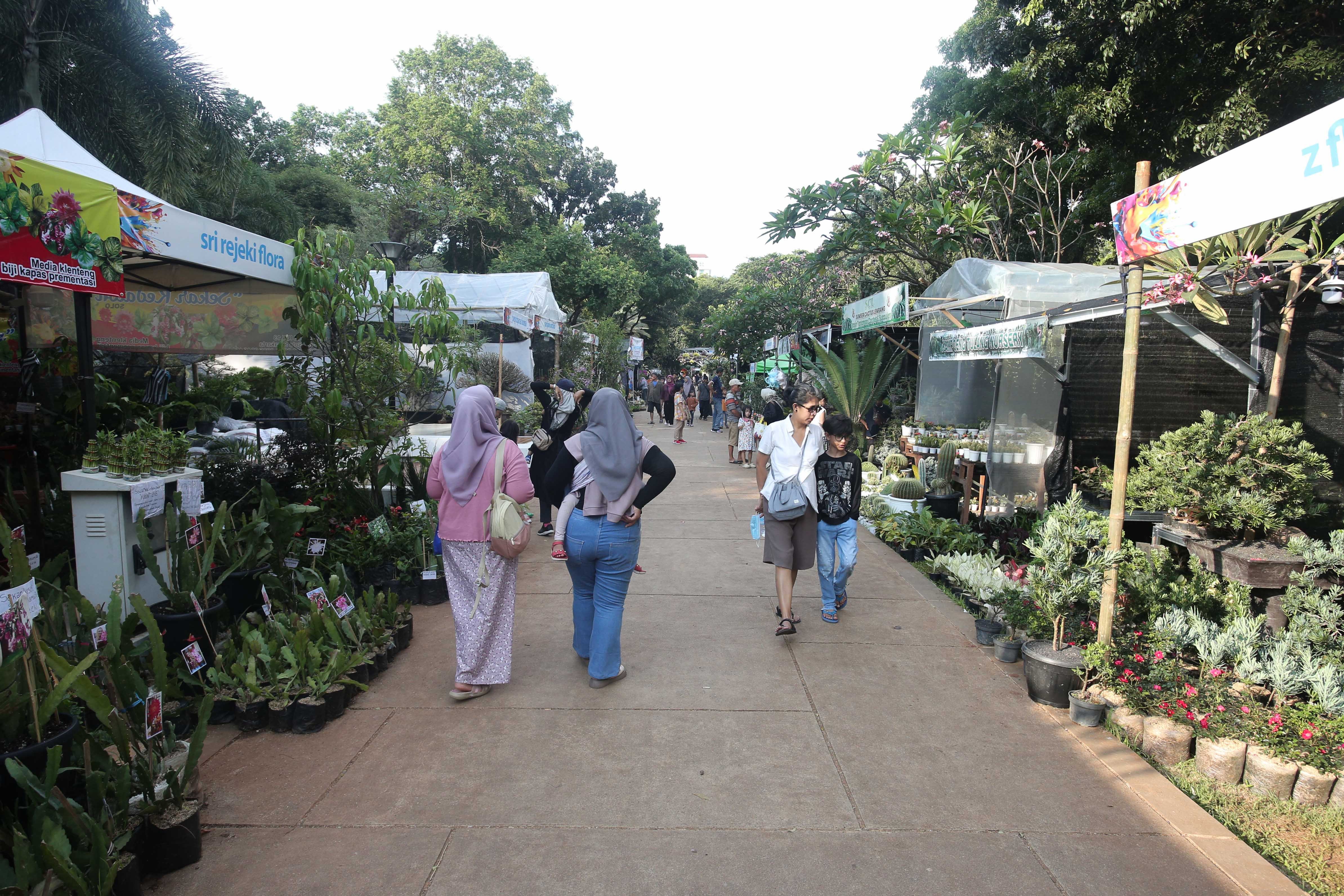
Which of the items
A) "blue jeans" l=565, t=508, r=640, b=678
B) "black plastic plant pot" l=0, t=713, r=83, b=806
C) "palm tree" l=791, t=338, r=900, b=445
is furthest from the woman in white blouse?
"palm tree" l=791, t=338, r=900, b=445

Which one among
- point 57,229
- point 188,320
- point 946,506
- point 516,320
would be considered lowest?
point 946,506

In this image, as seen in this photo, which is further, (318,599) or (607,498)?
(318,599)

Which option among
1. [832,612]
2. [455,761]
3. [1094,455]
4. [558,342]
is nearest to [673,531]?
[832,612]

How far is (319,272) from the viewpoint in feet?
18.2

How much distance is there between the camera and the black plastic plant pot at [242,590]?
4.41 m

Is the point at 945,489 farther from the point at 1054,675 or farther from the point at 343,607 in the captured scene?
the point at 343,607

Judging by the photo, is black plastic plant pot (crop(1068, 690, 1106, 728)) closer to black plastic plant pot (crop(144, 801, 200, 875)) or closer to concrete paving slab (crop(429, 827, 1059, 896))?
concrete paving slab (crop(429, 827, 1059, 896))

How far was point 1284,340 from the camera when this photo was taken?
4.76 meters

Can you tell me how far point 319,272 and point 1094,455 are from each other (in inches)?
245

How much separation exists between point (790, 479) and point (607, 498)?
1.48m

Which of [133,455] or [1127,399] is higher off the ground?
[1127,399]

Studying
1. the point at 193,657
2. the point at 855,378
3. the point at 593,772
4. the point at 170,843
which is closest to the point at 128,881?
the point at 170,843

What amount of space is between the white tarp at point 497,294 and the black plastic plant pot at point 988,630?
35.2 ft

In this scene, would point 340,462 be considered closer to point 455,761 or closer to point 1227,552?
point 455,761
